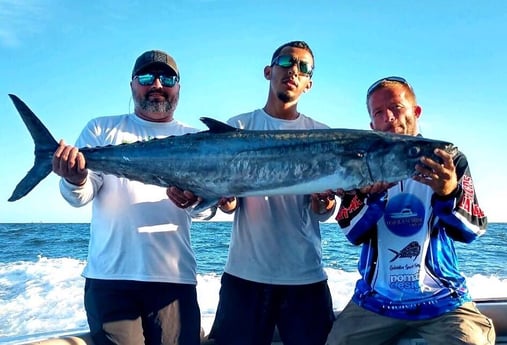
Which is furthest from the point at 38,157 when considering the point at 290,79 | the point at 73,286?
the point at 73,286

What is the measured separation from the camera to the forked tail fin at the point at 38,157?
3.50 metres

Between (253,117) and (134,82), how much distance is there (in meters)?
1.04

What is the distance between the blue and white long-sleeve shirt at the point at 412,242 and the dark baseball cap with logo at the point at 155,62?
1791 millimetres

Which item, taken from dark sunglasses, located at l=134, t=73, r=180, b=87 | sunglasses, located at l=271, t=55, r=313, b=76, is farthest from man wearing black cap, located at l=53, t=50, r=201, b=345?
sunglasses, located at l=271, t=55, r=313, b=76

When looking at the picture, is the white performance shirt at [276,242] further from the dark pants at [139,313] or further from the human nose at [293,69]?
the human nose at [293,69]

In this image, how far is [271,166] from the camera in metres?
3.33

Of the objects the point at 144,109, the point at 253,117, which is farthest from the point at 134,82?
the point at 253,117

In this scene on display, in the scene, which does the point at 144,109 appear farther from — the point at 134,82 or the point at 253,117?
the point at 253,117

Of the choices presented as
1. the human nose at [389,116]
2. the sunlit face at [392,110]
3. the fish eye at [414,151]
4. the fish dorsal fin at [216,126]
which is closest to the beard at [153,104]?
the fish dorsal fin at [216,126]

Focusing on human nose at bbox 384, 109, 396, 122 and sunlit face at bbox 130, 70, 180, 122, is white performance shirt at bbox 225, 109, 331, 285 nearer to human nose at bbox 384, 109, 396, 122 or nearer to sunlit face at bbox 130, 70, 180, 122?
human nose at bbox 384, 109, 396, 122

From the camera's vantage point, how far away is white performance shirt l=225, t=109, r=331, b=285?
12.0ft

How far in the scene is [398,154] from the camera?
314 centimetres

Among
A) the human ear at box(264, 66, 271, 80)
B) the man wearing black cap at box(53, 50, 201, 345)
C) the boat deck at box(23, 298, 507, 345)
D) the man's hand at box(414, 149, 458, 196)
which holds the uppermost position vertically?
the human ear at box(264, 66, 271, 80)

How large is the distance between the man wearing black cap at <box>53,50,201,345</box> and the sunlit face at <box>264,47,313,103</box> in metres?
1.18
